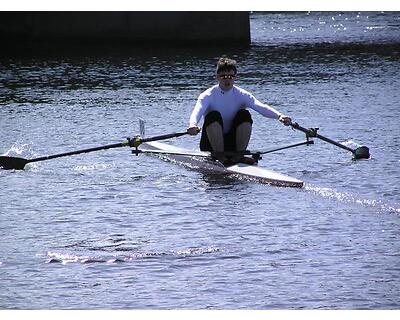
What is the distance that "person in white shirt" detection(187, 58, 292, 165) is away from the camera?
46.6 feet

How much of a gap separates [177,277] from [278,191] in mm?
3918

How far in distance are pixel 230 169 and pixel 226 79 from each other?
0.99 meters

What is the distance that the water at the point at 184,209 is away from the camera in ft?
30.8

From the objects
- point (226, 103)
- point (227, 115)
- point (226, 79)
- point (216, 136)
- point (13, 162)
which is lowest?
point (13, 162)

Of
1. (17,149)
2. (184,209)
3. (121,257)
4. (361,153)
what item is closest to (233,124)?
(361,153)

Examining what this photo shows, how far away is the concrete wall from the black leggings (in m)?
8.14

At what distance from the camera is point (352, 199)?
12914 mm

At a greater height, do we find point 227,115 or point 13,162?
point 227,115

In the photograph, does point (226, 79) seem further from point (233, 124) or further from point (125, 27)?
point (125, 27)

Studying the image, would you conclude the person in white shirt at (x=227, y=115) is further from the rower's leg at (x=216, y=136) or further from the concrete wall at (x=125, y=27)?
the concrete wall at (x=125, y=27)

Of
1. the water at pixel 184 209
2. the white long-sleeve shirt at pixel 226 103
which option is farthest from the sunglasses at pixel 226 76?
the water at pixel 184 209

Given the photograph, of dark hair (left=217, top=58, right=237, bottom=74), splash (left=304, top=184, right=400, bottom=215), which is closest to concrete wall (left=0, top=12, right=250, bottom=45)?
dark hair (left=217, top=58, right=237, bottom=74)
